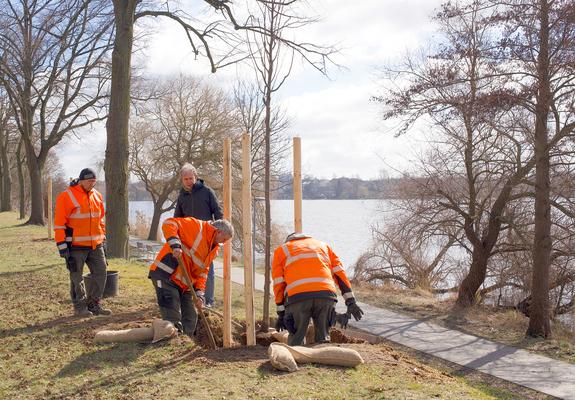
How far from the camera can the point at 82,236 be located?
299 inches

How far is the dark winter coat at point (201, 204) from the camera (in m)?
7.89

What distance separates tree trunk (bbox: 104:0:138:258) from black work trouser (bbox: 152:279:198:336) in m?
5.93

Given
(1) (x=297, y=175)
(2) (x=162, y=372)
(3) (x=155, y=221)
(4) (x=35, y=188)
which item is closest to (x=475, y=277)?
(1) (x=297, y=175)

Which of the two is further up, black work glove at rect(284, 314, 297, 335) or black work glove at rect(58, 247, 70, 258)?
black work glove at rect(58, 247, 70, 258)

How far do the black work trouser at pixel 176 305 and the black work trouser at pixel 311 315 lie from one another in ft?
4.25

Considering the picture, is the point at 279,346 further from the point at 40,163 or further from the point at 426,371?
the point at 40,163

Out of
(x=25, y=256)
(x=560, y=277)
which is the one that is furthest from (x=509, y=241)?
(x=25, y=256)

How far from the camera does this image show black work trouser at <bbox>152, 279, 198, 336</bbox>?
6484 mm

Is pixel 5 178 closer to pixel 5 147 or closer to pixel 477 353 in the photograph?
pixel 5 147

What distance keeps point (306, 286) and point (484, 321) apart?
18.8 ft

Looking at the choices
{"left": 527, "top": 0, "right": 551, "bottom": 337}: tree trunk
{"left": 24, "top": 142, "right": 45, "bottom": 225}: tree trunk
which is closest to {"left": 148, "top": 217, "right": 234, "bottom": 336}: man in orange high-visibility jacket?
{"left": 527, "top": 0, "right": 551, "bottom": 337}: tree trunk

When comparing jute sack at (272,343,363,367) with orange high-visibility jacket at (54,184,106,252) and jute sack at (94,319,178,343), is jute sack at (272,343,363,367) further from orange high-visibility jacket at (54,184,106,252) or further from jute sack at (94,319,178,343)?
orange high-visibility jacket at (54,184,106,252)

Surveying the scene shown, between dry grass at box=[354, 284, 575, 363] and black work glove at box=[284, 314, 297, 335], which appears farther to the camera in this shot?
dry grass at box=[354, 284, 575, 363]

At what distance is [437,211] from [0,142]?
31.0 meters
